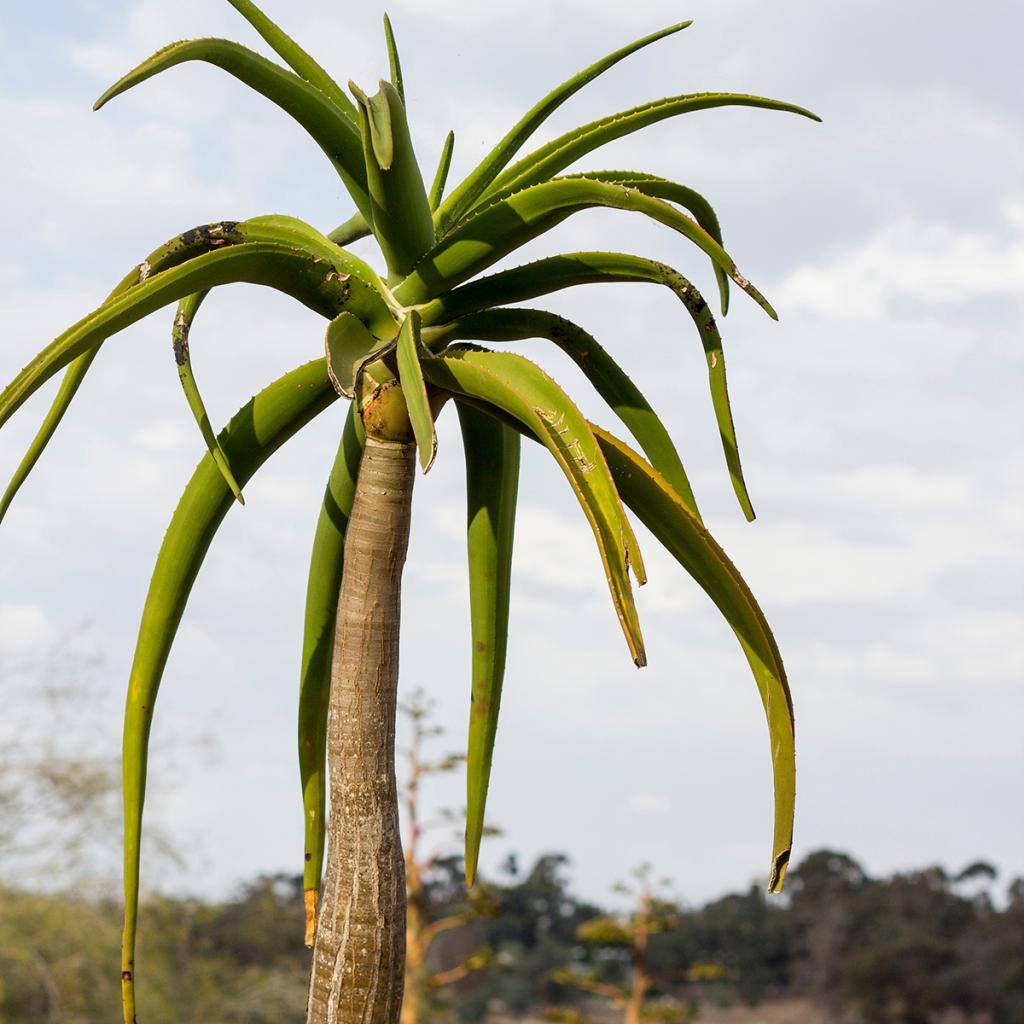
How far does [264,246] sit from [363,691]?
0.86 meters

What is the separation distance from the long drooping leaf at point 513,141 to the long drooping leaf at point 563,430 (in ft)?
1.48

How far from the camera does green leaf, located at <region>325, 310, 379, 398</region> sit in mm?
2592

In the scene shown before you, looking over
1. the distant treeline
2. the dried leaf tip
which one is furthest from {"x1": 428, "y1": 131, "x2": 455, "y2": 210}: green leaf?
the distant treeline

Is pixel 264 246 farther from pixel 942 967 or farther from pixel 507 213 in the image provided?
pixel 942 967

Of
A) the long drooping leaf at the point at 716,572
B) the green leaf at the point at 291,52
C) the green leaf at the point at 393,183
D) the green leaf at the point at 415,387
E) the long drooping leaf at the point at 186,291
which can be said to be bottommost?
the long drooping leaf at the point at 716,572

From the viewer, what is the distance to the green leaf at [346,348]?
2592 mm

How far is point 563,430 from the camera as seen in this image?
2.43 metres

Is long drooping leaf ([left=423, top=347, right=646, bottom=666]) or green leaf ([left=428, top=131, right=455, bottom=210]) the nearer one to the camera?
long drooping leaf ([left=423, top=347, right=646, bottom=666])

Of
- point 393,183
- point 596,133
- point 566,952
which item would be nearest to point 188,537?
point 393,183

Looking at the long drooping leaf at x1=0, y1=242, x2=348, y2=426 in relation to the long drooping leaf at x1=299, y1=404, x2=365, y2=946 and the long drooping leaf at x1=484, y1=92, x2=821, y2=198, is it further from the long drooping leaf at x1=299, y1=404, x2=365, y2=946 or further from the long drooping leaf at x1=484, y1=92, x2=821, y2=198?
the long drooping leaf at x1=484, y1=92, x2=821, y2=198

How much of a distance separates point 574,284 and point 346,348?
1.61 ft

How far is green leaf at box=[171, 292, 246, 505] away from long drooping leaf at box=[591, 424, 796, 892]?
72 cm

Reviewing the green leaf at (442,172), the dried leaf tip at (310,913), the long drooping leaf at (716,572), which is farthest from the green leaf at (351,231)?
the dried leaf tip at (310,913)

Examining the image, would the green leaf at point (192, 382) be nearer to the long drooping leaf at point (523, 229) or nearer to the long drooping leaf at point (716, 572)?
the long drooping leaf at point (523, 229)
